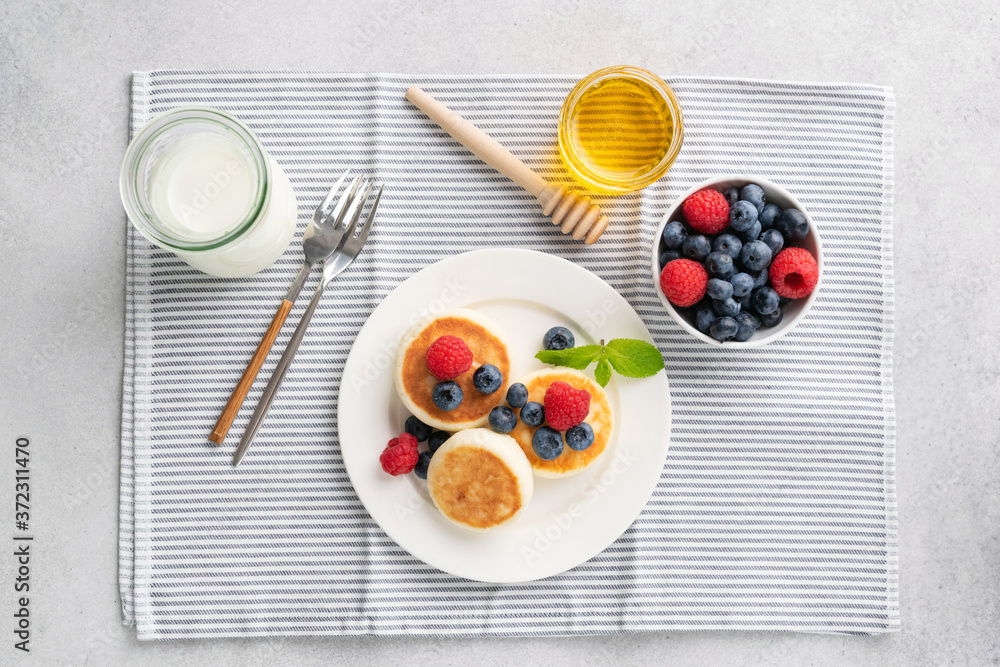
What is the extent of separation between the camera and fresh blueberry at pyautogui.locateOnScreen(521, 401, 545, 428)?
1433 mm

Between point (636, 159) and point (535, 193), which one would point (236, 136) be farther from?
point (636, 159)

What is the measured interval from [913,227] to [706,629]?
110 centimetres

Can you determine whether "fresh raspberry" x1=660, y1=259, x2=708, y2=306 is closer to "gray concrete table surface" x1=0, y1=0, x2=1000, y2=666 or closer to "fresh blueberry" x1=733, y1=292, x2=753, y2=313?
"fresh blueberry" x1=733, y1=292, x2=753, y2=313

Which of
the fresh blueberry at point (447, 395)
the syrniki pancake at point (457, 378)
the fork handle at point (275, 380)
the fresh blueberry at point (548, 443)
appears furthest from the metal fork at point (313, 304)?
the fresh blueberry at point (548, 443)

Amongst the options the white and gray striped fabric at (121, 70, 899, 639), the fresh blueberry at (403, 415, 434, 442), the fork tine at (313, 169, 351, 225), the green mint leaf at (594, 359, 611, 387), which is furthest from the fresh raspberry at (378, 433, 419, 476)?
the fork tine at (313, 169, 351, 225)

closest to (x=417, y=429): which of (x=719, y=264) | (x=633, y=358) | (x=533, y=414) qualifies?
(x=533, y=414)

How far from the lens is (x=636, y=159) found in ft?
5.13

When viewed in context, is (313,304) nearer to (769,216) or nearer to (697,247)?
(697,247)

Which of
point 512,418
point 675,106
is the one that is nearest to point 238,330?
point 512,418

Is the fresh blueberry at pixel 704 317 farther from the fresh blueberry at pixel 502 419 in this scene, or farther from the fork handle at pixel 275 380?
the fork handle at pixel 275 380

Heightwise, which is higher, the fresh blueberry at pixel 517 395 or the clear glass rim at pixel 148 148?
the clear glass rim at pixel 148 148

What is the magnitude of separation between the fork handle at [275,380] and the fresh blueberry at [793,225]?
3.35 feet

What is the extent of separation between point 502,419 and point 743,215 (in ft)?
2.13

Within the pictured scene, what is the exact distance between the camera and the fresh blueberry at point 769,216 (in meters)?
1.43
